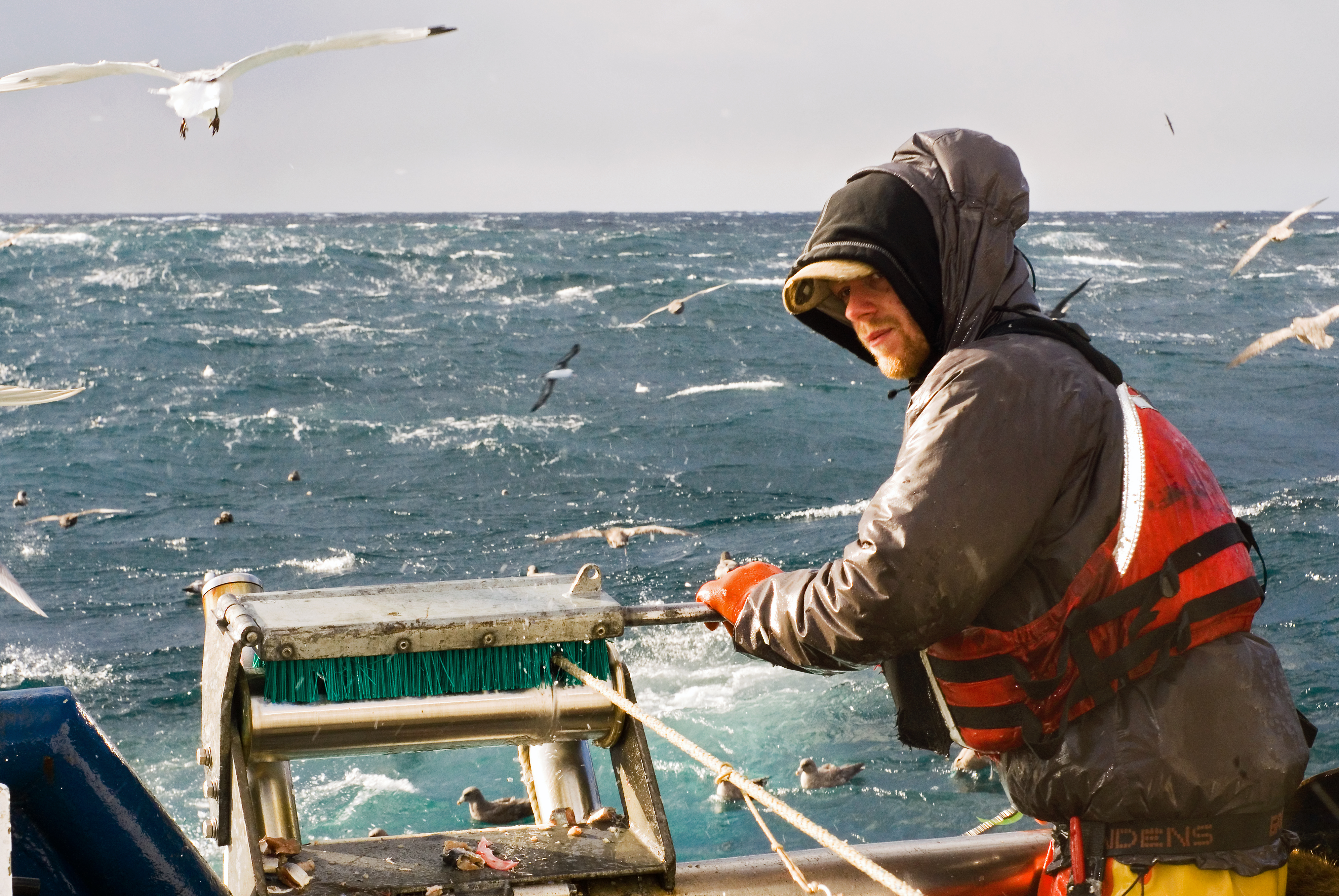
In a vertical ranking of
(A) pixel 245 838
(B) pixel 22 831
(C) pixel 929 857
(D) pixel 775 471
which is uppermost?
(B) pixel 22 831

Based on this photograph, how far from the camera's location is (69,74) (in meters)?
4.48

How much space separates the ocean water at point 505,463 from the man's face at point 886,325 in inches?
302

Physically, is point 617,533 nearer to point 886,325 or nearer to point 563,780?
point 563,780

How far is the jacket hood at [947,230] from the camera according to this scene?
7.89 feet

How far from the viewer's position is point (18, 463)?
1033 inches

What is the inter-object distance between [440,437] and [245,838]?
1003 inches

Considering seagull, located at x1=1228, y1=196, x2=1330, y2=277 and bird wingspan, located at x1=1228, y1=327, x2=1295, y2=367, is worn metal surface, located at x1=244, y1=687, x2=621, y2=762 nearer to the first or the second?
bird wingspan, located at x1=1228, y1=327, x2=1295, y2=367

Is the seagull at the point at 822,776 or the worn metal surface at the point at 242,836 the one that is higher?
the worn metal surface at the point at 242,836

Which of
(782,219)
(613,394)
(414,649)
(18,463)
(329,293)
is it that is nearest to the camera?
(414,649)

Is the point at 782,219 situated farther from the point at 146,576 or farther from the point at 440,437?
the point at 146,576

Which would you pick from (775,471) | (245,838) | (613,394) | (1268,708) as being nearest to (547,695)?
(245,838)

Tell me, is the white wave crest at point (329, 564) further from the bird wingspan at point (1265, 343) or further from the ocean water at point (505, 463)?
the bird wingspan at point (1265, 343)

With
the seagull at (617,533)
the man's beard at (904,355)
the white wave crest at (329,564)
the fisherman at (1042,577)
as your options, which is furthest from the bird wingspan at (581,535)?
the fisherman at (1042,577)

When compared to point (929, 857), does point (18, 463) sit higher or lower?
lower
